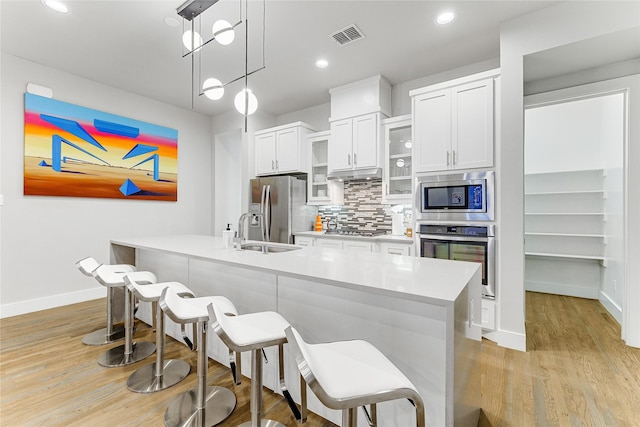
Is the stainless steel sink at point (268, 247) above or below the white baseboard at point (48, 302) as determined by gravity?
above

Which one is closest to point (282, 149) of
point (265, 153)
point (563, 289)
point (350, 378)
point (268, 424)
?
point (265, 153)

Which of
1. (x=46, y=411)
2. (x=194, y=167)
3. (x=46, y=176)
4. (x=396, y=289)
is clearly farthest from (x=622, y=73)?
(x=46, y=176)

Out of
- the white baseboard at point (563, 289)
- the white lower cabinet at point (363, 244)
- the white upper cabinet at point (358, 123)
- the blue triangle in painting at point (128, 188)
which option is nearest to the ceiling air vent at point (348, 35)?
the white upper cabinet at point (358, 123)

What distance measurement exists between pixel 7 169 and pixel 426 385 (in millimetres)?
4578

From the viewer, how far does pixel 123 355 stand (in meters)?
2.33

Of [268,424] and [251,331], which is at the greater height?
[251,331]

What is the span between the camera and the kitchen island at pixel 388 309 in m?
1.17

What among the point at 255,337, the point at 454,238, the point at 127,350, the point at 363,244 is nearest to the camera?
the point at 255,337

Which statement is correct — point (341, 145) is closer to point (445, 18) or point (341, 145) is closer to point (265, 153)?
point (265, 153)

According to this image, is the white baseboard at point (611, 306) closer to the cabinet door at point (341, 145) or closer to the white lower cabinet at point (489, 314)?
the white lower cabinet at point (489, 314)

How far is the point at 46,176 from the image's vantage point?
135 inches

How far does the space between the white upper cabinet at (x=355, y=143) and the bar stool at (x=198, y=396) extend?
2.65m

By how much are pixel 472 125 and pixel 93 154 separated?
4617 mm

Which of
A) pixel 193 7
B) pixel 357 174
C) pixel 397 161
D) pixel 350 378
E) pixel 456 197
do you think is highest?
pixel 193 7
